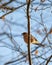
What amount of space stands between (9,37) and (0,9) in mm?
368

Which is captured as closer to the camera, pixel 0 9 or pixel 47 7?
pixel 0 9

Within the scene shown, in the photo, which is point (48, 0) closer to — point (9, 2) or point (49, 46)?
point (49, 46)

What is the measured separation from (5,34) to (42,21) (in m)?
0.61

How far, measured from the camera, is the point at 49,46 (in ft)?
9.20

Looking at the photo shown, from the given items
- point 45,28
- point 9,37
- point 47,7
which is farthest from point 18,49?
point 47,7

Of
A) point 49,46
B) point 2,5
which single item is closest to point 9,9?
point 2,5

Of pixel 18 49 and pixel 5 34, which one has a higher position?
pixel 5 34

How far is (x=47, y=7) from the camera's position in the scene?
9.34 ft

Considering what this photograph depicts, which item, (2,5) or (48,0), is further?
(48,0)

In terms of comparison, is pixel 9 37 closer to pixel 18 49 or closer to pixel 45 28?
pixel 18 49

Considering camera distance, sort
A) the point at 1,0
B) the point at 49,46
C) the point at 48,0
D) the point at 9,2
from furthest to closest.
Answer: the point at 48,0 → the point at 49,46 → the point at 1,0 → the point at 9,2

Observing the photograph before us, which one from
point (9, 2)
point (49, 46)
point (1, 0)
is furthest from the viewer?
point (49, 46)

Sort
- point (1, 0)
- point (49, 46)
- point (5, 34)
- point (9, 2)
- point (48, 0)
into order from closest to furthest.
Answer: point (9, 2), point (1, 0), point (5, 34), point (49, 46), point (48, 0)

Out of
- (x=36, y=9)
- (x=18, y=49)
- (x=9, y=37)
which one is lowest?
(x=18, y=49)
